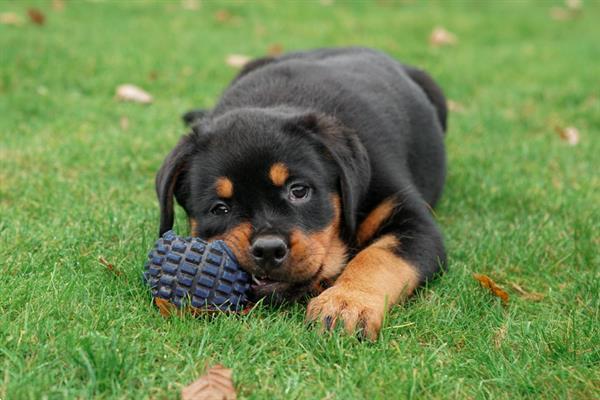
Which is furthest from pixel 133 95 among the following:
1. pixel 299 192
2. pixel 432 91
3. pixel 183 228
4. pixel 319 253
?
pixel 319 253

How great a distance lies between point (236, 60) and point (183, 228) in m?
3.68

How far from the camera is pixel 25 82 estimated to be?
19.4 feet

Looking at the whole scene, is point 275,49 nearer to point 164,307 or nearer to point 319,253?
point 319,253

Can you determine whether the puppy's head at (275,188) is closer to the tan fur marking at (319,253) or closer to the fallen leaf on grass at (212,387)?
the tan fur marking at (319,253)

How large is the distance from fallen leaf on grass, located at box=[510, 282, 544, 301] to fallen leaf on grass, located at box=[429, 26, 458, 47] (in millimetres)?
5428

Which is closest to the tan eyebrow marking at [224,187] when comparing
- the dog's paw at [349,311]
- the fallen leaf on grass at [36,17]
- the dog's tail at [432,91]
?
the dog's paw at [349,311]

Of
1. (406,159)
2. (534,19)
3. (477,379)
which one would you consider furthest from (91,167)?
(534,19)

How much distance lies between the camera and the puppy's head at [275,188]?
108 inches

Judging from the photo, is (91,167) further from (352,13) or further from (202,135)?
(352,13)

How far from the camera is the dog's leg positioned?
2.54m

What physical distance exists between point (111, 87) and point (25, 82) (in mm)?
641

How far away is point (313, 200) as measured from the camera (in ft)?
9.71

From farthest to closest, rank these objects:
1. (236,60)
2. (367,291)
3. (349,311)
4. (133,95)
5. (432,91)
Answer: (236,60) < (133,95) < (432,91) < (367,291) < (349,311)

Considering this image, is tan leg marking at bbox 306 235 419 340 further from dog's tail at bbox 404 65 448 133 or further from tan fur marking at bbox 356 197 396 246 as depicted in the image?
dog's tail at bbox 404 65 448 133
